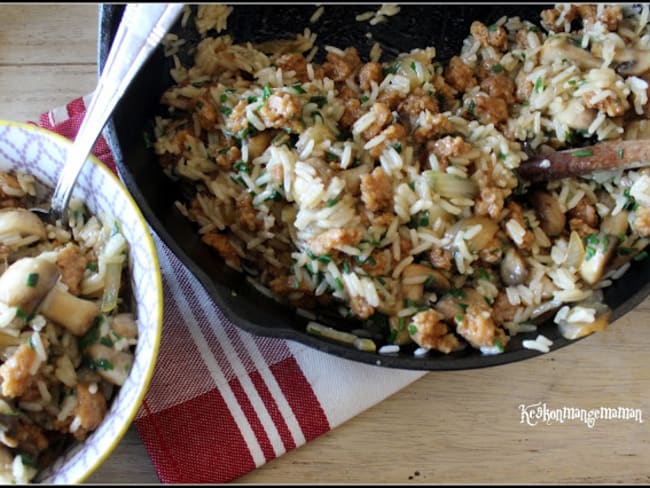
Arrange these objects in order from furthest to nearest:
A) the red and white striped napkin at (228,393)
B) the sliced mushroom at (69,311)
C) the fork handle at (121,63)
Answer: the red and white striped napkin at (228,393) < the sliced mushroom at (69,311) < the fork handle at (121,63)

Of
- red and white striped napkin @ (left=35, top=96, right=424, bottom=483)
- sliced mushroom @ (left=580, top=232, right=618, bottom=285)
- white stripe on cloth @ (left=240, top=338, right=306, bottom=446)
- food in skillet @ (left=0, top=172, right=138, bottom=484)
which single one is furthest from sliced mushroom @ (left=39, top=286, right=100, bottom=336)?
sliced mushroom @ (left=580, top=232, right=618, bottom=285)

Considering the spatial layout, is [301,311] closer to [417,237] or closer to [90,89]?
[417,237]

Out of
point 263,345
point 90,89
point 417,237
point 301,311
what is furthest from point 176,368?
point 90,89

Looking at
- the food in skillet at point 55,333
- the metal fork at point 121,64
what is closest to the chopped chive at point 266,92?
the metal fork at point 121,64

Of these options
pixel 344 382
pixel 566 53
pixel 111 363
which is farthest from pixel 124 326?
pixel 566 53

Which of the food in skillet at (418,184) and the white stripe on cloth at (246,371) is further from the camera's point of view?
the white stripe on cloth at (246,371)

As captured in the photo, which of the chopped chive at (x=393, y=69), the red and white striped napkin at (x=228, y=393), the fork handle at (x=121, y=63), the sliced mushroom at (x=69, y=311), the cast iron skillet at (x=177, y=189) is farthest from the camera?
the chopped chive at (x=393, y=69)

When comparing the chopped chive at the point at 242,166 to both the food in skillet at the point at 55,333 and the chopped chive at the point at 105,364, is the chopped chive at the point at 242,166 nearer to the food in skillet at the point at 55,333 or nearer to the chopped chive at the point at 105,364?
the food in skillet at the point at 55,333

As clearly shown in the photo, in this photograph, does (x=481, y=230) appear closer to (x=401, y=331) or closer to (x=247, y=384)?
(x=401, y=331)
